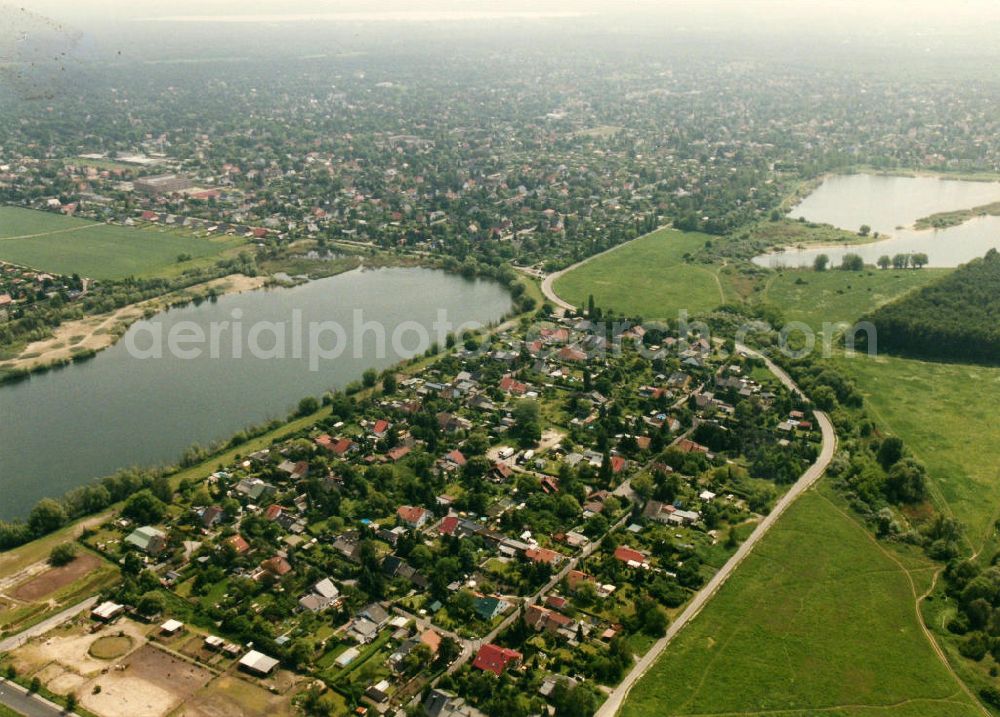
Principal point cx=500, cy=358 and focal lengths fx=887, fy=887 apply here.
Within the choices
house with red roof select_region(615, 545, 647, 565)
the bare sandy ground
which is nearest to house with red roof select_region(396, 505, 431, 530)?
house with red roof select_region(615, 545, 647, 565)

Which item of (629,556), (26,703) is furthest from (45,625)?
(629,556)

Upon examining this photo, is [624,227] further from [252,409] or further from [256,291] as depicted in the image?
[252,409]

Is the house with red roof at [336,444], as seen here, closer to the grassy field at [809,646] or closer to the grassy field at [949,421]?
the grassy field at [809,646]

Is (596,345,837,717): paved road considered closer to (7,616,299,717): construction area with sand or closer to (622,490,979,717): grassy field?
(622,490,979,717): grassy field

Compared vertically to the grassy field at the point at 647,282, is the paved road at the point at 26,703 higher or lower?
lower

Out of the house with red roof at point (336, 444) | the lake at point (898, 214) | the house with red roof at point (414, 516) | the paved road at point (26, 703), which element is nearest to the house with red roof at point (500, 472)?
the house with red roof at point (414, 516)

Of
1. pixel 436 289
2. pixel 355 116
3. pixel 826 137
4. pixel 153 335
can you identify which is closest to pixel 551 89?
pixel 355 116
